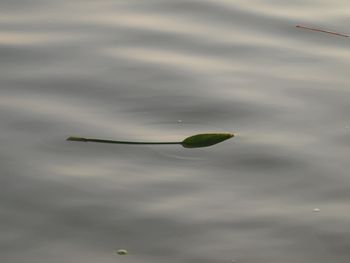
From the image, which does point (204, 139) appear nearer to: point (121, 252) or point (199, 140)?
point (199, 140)

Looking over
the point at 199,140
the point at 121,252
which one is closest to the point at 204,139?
the point at 199,140

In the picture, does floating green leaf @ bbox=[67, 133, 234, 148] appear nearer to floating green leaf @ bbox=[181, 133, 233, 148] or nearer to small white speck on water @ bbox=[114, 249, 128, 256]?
floating green leaf @ bbox=[181, 133, 233, 148]

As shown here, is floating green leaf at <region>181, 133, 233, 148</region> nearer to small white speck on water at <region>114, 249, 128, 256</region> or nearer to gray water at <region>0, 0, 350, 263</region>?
gray water at <region>0, 0, 350, 263</region>

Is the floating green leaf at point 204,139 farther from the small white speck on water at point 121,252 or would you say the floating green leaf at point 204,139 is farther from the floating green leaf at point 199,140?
the small white speck on water at point 121,252

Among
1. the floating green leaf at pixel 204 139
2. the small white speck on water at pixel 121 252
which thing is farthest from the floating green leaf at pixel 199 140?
the small white speck on water at pixel 121 252

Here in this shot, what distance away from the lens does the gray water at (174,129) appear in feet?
8.13

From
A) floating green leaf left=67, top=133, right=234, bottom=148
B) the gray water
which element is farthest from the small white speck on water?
floating green leaf left=67, top=133, right=234, bottom=148

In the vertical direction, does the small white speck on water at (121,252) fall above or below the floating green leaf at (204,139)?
below

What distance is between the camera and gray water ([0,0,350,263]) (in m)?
2.48

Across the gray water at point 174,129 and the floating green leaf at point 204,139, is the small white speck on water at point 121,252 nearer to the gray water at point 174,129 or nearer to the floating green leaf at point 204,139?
the gray water at point 174,129

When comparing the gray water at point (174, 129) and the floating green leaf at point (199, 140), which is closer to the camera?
the gray water at point (174, 129)

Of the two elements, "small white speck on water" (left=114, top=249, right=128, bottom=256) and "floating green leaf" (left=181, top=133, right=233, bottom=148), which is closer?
"small white speck on water" (left=114, top=249, right=128, bottom=256)

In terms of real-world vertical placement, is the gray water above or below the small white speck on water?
above

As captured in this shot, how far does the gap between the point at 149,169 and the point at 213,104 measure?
0.44 metres
